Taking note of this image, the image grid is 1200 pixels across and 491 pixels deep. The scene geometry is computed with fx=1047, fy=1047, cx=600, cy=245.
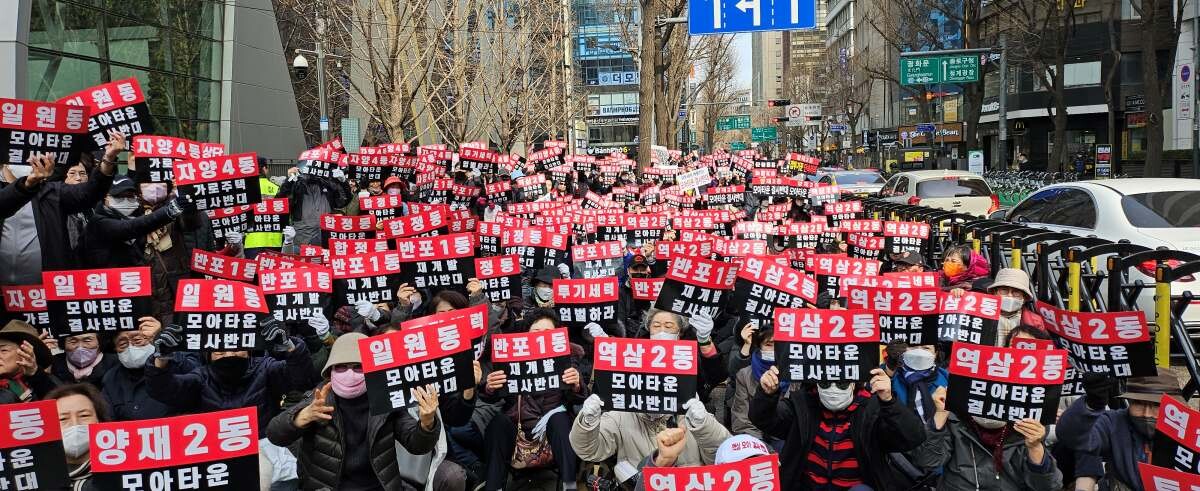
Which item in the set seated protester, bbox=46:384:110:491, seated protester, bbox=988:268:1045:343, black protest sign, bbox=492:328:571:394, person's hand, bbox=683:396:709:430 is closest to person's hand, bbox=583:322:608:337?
black protest sign, bbox=492:328:571:394

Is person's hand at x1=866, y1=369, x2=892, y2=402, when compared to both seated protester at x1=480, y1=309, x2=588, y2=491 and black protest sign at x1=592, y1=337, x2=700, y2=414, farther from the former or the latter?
seated protester at x1=480, y1=309, x2=588, y2=491

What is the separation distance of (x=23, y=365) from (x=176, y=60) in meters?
18.4

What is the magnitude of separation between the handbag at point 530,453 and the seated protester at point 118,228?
295cm

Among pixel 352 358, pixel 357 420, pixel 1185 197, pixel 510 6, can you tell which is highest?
pixel 510 6

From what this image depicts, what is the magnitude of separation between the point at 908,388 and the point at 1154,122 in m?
21.4

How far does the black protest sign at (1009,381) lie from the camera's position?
471 centimetres

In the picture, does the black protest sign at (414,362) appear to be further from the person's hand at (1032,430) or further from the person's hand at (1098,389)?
the person's hand at (1098,389)

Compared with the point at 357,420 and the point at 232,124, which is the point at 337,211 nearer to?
the point at 357,420

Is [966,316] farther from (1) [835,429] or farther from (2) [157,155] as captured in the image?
(2) [157,155]

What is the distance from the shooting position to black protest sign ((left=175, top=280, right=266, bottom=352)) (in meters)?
6.04

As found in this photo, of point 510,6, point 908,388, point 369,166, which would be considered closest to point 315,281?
point 908,388

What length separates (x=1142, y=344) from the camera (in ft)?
17.3

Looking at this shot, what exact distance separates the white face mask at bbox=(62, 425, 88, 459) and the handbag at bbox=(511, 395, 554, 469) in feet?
8.22

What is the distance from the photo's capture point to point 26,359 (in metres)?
5.31
